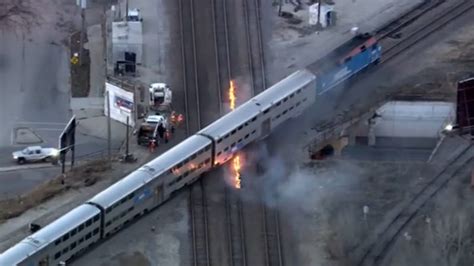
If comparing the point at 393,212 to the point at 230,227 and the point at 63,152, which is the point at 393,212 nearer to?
the point at 230,227

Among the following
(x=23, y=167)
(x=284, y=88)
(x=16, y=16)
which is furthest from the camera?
(x=16, y=16)

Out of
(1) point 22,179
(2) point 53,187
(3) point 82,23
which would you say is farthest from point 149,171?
(3) point 82,23

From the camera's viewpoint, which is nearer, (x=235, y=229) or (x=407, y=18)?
(x=235, y=229)

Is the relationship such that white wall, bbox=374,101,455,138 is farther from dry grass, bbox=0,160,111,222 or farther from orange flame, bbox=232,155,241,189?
dry grass, bbox=0,160,111,222

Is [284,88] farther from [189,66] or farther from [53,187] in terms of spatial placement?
[53,187]

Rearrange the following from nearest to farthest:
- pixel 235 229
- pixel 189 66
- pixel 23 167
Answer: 1. pixel 235 229
2. pixel 23 167
3. pixel 189 66

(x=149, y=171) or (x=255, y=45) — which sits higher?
(x=255, y=45)

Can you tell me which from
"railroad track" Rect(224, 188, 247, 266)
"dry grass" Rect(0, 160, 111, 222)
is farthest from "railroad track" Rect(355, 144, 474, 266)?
"dry grass" Rect(0, 160, 111, 222)
